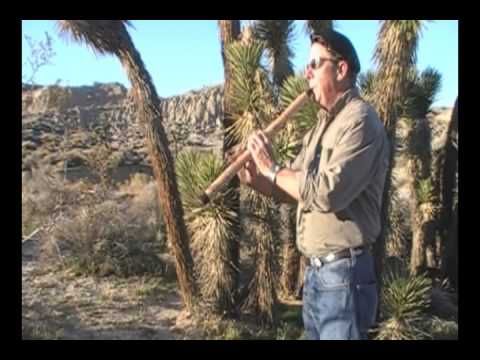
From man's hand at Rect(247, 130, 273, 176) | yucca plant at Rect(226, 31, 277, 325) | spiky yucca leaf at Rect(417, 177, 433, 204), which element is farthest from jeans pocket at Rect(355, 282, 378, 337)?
spiky yucca leaf at Rect(417, 177, 433, 204)

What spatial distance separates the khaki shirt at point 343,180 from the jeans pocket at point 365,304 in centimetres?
19

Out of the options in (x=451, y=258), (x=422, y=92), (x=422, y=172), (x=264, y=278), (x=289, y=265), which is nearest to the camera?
(x=264, y=278)

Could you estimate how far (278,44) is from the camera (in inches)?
364

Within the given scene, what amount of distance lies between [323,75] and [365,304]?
1.00m

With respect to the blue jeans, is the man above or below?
above

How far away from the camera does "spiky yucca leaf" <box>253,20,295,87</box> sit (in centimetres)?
909

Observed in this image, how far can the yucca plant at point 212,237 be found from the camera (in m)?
7.85

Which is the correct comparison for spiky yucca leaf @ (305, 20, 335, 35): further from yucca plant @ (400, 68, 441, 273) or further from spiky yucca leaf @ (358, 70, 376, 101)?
yucca plant @ (400, 68, 441, 273)

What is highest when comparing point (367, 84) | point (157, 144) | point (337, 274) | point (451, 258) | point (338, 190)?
point (367, 84)

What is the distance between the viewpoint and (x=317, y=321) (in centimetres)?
301

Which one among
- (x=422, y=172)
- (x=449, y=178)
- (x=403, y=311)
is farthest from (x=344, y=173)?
(x=449, y=178)

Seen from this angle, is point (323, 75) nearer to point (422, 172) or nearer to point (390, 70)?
point (390, 70)

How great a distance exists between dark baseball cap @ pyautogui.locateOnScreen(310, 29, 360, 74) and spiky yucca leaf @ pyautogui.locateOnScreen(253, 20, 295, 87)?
602 centimetres
